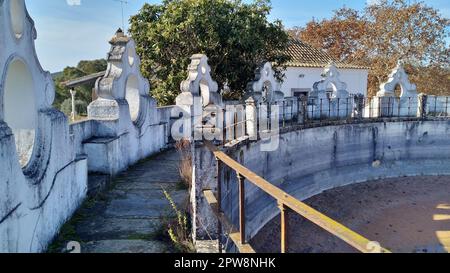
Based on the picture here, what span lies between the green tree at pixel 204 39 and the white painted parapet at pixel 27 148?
9591 mm

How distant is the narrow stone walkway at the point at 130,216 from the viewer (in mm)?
5207

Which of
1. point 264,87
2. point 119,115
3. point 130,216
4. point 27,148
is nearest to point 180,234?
point 130,216

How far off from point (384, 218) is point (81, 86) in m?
25.1

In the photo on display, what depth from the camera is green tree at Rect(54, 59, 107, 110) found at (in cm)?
3015

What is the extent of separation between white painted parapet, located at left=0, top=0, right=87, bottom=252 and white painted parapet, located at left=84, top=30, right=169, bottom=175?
1.69 meters

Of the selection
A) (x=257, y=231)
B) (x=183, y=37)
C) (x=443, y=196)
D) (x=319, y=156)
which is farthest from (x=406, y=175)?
(x=183, y=37)

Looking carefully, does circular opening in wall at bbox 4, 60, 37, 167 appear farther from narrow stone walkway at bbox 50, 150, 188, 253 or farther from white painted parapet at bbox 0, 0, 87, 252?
narrow stone walkway at bbox 50, 150, 188, 253

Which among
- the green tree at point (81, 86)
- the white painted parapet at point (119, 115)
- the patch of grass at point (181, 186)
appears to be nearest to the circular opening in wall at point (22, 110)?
the white painted parapet at point (119, 115)

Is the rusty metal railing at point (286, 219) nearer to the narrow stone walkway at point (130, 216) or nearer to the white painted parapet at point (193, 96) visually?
the narrow stone walkway at point (130, 216)

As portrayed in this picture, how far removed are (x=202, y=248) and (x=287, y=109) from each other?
34.2 feet

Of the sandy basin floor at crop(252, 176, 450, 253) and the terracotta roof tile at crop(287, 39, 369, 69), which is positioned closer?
the sandy basin floor at crop(252, 176, 450, 253)

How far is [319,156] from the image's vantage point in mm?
14445

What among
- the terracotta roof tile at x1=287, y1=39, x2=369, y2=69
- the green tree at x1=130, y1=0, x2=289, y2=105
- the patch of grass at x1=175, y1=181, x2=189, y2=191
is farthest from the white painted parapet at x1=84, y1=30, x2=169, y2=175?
the terracotta roof tile at x1=287, y1=39, x2=369, y2=69

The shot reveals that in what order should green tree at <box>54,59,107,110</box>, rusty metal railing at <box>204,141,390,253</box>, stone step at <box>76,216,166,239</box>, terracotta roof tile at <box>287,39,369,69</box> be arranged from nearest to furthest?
rusty metal railing at <box>204,141,390,253</box> → stone step at <box>76,216,166,239</box> → terracotta roof tile at <box>287,39,369,69</box> → green tree at <box>54,59,107,110</box>
